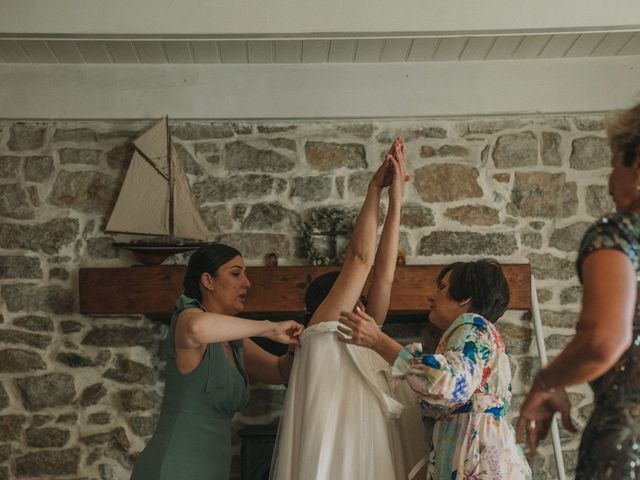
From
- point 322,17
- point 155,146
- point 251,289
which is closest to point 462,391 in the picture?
point 251,289

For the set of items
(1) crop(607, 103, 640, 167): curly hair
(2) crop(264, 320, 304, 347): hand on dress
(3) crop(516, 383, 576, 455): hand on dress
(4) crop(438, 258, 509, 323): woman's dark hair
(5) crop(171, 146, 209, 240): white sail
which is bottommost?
(3) crop(516, 383, 576, 455): hand on dress

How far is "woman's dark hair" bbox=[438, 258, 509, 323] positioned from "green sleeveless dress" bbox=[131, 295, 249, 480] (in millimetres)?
803

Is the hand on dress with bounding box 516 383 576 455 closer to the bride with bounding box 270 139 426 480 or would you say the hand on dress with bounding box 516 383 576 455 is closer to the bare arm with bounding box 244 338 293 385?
the bride with bounding box 270 139 426 480

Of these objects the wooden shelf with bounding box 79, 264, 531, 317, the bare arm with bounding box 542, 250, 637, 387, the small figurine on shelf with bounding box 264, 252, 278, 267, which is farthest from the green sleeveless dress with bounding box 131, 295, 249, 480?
the bare arm with bounding box 542, 250, 637, 387

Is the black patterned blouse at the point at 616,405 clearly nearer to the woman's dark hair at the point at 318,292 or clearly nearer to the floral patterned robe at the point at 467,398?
the floral patterned robe at the point at 467,398

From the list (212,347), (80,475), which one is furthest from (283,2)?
(80,475)

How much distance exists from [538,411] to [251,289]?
2170 millimetres

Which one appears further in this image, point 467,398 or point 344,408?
point 344,408

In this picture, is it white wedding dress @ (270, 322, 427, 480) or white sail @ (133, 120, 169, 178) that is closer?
white wedding dress @ (270, 322, 427, 480)

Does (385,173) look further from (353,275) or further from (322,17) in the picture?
(322,17)

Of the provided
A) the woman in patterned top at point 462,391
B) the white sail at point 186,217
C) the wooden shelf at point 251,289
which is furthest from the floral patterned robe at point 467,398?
the white sail at point 186,217

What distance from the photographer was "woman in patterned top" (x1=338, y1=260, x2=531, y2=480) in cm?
202

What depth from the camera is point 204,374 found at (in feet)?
8.53

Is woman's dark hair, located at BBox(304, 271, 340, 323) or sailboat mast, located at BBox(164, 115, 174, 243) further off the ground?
sailboat mast, located at BBox(164, 115, 174, 243)
